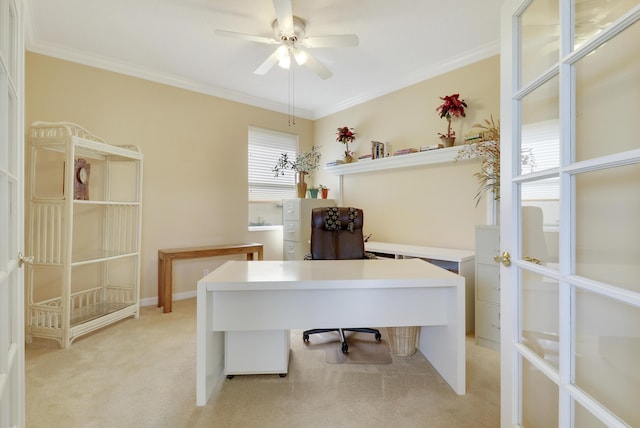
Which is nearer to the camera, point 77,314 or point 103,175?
point 77,314

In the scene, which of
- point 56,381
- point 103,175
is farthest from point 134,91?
point 56,381

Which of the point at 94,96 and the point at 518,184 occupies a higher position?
the point at 94,96

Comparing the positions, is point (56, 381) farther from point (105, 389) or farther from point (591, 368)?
point (591, 368)

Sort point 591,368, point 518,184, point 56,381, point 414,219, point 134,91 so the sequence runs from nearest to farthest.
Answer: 1. point 591,368
2. point 518,184
3. point 56,381
4. point 134,91
5. point 414,219

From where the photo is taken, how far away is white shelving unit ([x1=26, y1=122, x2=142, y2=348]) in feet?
7.73

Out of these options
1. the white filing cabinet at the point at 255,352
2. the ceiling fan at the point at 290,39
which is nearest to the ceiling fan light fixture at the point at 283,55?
the ceiling fan at the point at 290,39

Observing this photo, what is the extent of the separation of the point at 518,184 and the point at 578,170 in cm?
30

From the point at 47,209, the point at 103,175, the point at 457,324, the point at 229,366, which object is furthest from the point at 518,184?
the point at 103,175

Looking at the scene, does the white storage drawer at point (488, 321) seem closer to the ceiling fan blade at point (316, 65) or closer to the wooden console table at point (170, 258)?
the ceiling fan blade at point (316, 65)

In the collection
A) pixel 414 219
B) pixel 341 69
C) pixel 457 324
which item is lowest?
pixel 457 324

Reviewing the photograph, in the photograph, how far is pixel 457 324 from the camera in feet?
5.66

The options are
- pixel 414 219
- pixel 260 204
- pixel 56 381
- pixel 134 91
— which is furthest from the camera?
pixel 260 204

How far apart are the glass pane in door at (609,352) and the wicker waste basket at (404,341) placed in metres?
1.46

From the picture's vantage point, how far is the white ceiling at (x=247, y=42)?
227cm
